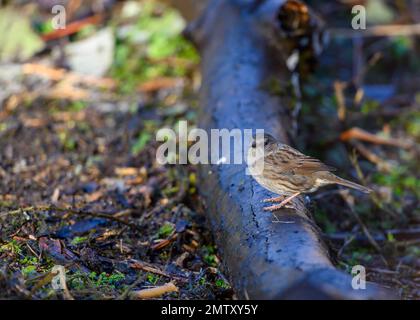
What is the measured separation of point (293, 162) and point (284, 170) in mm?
125

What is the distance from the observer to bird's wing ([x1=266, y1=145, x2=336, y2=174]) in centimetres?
420

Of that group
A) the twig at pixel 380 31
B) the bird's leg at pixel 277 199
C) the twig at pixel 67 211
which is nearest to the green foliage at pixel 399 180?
the bird's leg at pixel 277 199

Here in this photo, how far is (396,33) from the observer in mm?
8359

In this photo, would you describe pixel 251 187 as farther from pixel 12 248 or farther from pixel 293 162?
pixel 12 248

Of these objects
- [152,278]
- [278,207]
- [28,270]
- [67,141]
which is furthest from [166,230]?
[67,141]

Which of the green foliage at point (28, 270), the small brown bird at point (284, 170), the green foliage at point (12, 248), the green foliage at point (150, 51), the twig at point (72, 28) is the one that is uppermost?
the twig at point (72, 28)

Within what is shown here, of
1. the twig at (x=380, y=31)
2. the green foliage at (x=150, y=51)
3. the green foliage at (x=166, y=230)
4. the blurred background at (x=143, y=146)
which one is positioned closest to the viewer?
the blurred background at (x=143, y=146)

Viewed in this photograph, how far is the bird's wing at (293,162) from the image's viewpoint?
420 centimetres

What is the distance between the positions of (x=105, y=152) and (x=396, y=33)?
14.9 ft

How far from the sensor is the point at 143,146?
6.23m

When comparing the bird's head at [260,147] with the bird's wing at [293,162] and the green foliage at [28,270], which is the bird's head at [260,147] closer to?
the bird's wing at [293,162]

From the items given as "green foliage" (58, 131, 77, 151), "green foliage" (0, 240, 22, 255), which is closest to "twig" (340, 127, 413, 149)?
"green foliage" (58, 131, 77, 151)

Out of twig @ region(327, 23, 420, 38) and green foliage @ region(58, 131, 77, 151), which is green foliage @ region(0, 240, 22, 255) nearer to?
green foliage @ region(58, 131, 77, 151)
